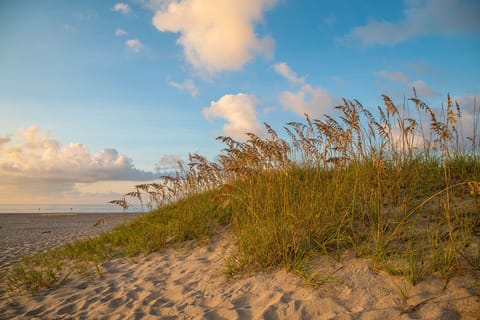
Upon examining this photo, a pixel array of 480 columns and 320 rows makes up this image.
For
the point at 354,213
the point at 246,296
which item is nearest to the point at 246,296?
the point at 246,296

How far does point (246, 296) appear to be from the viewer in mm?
3658

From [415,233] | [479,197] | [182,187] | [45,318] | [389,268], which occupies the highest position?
[182,187]

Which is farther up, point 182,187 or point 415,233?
point 182,187

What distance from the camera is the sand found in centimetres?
301

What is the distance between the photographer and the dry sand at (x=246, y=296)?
9.86 ft

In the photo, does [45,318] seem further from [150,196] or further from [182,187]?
[182,187]

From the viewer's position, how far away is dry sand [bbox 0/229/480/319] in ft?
9.86

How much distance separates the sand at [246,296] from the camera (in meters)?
3.01

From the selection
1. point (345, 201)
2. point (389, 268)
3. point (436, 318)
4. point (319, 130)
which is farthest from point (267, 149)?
point (436, 318)

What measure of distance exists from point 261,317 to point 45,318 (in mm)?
2689

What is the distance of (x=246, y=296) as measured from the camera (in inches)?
144

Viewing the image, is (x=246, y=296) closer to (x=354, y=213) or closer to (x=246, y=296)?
(x=246, y=296)

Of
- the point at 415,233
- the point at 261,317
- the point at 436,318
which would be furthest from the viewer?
the point at 415,233

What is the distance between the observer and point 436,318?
279 cm
